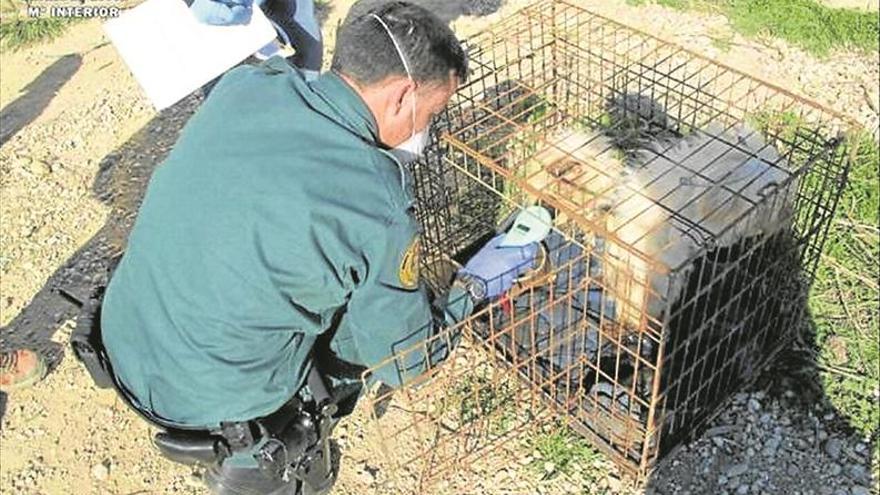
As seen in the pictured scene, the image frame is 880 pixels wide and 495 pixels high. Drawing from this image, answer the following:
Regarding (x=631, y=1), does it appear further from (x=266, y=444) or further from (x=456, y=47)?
(x=266, y=444)

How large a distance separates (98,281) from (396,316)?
76.0 inches

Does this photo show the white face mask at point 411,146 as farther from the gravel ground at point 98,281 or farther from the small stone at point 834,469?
the small stone at point 834,469

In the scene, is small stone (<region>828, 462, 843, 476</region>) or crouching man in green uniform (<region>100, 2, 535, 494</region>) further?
small stone (<region>828, 462, 843, 476</region>)

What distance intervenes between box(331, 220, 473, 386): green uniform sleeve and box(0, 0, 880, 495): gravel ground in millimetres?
893

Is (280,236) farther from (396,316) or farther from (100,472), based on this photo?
(100,472)

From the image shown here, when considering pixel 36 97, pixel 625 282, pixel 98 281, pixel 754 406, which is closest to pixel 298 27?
pixel 98 281

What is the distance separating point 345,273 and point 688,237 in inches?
42.6

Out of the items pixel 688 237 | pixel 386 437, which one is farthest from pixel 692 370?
pixel 386 437

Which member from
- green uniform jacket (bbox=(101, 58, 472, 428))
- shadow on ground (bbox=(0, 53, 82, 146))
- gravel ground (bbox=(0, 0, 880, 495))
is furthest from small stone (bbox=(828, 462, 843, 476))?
shadow on ground (bbox=(0, 53, 82, 146))

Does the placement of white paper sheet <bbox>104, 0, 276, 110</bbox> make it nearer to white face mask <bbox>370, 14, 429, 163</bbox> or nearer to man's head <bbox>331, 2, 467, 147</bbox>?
white face mask <bbox>370, 14, 429, 163</bbox>

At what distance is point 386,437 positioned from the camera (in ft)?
10.3

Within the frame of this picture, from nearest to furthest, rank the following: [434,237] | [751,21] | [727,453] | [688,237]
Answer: [688,237]
[727,453]
[434,237]
[751,21]

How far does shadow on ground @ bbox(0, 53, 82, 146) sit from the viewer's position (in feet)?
16.0

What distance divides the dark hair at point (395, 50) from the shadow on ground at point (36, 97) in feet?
11.0
